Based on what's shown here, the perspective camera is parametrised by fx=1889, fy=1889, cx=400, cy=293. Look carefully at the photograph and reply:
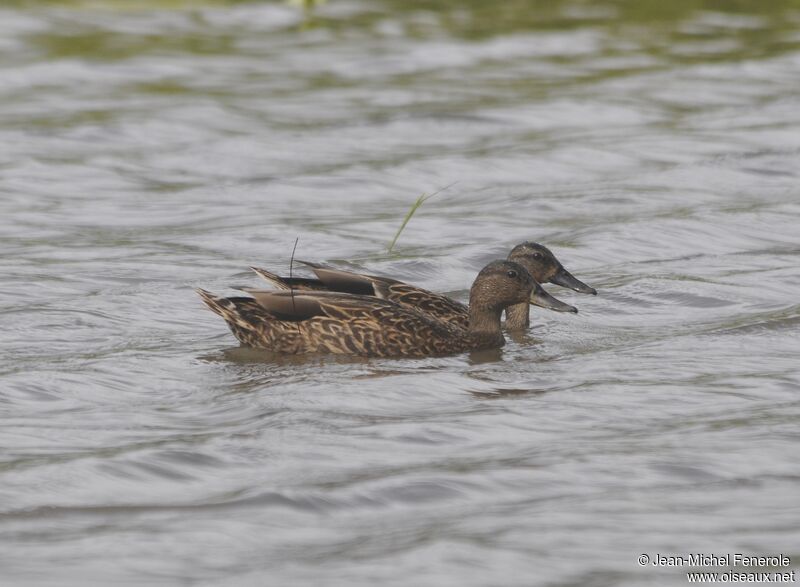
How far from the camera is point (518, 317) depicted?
10.9m

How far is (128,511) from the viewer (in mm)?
6762

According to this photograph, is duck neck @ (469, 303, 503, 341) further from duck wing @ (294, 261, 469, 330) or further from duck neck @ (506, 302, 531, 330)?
duck neck @ (506, 302, 531, 330)

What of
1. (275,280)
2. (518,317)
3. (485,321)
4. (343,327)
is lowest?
(518,317)

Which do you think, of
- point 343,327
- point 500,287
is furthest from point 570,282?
point 343,327

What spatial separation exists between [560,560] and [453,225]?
23.9ft

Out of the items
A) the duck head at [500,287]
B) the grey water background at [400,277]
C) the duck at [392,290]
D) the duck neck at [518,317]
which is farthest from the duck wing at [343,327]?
the duck neck at [518,317]

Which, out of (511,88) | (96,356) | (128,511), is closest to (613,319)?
(96,356)

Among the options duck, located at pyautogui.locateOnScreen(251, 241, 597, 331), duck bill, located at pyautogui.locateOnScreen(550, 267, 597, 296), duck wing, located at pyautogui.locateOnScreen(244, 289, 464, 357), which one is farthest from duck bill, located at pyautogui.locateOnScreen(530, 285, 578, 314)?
duck wing, located at pyautogui.locateOnScreen(244, 289, 464, 357)

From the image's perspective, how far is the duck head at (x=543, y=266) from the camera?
427 inches

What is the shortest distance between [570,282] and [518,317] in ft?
1.24

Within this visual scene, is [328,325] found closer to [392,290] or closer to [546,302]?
[392,290]

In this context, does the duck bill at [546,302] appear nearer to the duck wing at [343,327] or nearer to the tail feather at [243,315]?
the duck wing at [343,327]

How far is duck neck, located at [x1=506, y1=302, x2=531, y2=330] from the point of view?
10.9 m

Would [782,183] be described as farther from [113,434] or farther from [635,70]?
[113,434]
